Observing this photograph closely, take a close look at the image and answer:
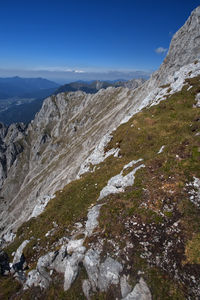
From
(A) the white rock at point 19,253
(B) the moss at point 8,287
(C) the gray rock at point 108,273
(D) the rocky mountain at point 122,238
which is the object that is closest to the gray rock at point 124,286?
(D) the rocky mountain at point 122,238

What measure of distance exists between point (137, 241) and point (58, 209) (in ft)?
38.9

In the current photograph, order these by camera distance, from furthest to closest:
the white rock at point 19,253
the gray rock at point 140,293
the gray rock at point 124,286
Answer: the white rock at point 19,253 → the gray rock at point 124,286 → the gray rock at point 140,293

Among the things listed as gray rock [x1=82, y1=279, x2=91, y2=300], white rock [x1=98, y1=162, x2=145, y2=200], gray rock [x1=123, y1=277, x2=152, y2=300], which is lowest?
gray rock [x1=82, y1=279, x2=91, y2=300]

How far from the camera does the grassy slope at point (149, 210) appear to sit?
1045 cm

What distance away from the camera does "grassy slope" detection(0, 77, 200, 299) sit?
1045cm

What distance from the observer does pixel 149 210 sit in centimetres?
1382

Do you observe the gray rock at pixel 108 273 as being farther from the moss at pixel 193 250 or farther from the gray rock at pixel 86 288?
the moss at pixel 193 250

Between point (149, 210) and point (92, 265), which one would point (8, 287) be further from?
point (149, 210)

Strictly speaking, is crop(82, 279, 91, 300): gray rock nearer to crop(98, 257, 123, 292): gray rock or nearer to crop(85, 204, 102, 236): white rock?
crop(98, 257, 123, 292): gray rock

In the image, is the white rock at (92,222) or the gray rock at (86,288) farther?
the white rock at (92,222)

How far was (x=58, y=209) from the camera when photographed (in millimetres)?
20844

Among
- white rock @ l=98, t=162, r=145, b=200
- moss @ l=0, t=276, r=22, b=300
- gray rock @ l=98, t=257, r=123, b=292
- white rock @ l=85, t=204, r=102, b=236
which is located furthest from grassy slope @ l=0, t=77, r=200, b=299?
moss @ l=0, t=276, r=22, b=300

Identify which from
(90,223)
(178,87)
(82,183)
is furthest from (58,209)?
(178,87)

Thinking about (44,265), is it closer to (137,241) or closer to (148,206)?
(137,241)
